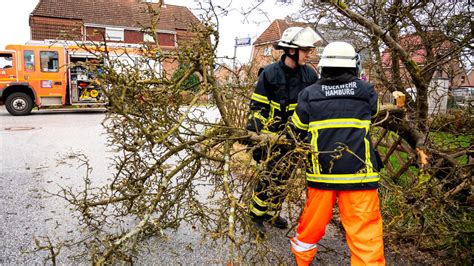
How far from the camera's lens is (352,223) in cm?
246

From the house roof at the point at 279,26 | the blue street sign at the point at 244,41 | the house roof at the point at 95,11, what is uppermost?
the house roof at the point at 95,11

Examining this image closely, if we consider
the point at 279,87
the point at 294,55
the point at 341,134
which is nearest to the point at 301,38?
the point at 294,55

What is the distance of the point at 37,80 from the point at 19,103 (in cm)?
108

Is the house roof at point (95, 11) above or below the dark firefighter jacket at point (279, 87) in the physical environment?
above

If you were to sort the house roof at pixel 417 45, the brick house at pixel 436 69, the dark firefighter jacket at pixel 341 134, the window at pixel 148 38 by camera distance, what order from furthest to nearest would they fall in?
the house roof at pixel 417 45
the brick house at pixel 436 69
the window at pixel 148 38
the dark firefighter jacket at pixel 341 134

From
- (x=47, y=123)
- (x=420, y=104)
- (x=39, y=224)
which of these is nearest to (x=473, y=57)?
(x=420, y=104)

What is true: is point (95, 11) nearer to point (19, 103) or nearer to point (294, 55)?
point (19, 103)

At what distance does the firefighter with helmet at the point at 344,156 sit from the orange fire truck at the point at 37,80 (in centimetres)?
1269

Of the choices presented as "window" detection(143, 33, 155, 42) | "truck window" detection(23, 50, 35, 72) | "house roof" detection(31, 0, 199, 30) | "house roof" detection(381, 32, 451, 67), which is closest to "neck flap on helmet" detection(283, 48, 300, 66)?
"window" detection(143, 33, 155, 42)

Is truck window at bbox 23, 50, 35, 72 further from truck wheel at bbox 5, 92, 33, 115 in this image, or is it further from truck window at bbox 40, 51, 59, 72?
truck wheel at bbox 5, 92, 33, 115

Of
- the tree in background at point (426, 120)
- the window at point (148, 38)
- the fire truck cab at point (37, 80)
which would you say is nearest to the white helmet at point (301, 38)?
the tree in background at point (426, 120)

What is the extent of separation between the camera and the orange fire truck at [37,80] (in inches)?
546

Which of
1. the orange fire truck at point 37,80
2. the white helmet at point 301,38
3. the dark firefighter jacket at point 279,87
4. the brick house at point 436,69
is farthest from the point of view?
the orange fire truck at point 37,80

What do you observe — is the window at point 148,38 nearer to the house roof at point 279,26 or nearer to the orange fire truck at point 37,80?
the house roof at point 279,26
